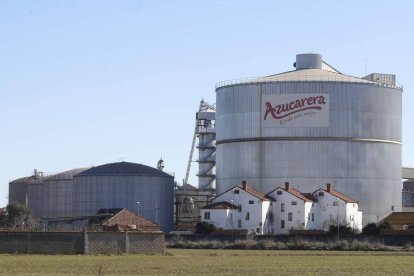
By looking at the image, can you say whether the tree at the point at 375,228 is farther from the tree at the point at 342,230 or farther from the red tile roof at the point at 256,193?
→ the red tile roof at the point at 256,193

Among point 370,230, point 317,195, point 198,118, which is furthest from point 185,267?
point 198,118

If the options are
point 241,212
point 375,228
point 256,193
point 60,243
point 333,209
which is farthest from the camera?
point 256,193

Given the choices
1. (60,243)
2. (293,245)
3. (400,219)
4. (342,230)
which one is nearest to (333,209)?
(400,219)

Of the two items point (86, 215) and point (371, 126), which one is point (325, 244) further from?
point (86, 215)

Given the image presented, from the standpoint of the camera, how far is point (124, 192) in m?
138

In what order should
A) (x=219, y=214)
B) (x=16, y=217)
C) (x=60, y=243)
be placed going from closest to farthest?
(x=60, y=243) < (x=219, y=214) < (x=16, y=217)

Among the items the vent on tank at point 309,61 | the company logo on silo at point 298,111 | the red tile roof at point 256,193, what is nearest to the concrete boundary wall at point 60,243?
the red tile roof at point 256,193

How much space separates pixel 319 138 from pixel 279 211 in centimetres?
1023

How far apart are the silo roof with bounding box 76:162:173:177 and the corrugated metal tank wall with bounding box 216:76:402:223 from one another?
35.7 ft

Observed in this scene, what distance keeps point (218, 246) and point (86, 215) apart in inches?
1331

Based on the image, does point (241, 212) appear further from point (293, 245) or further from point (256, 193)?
point (293, 245)

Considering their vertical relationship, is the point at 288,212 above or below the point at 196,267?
above

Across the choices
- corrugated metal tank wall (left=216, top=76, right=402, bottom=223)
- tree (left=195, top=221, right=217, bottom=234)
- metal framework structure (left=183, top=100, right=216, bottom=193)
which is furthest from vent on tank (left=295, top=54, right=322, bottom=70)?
tree (left=195, top=221, right=217, bottom=234)

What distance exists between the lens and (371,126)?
133 metres
